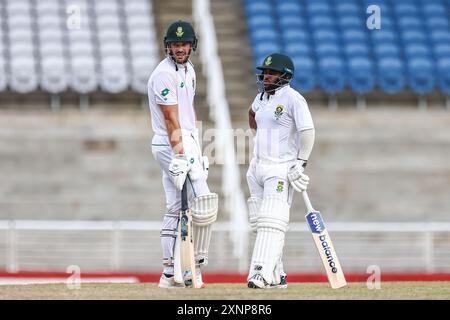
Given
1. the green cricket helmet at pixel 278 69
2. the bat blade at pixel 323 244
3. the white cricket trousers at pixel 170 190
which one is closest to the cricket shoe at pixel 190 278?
the white cricket trousers at pixel 170 190

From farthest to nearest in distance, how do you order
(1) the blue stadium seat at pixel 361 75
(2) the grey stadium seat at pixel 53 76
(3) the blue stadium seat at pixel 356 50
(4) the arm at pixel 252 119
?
1. (3) the blue stadium seat at pixel 356 50
2. (1) the blue stadium seat at pixel 361 75
3. (2) the grey stadium seat at pixel 53 76
4. (4) the arm at pixel 252 119

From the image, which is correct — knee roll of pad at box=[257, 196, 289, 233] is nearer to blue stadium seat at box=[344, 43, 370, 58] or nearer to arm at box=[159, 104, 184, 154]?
arm at box=[159, 104, 184, 154]

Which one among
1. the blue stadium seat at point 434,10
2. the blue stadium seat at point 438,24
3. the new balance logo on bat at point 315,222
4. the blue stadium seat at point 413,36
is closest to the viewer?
the new balance logo on bat at point 315,222

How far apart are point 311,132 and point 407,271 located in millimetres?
6967

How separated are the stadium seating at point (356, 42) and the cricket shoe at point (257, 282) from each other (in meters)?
10.6

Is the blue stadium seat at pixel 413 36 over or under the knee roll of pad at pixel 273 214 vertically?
over

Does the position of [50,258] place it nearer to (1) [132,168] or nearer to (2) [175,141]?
(1) [132,168]

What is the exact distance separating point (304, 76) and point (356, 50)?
4.75 feet

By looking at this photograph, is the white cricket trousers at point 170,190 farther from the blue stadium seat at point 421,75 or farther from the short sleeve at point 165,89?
the blue stadium seat at point 421,75

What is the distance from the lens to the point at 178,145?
1143 cm

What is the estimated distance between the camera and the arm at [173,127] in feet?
37.5

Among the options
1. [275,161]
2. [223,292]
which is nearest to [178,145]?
[275,161]

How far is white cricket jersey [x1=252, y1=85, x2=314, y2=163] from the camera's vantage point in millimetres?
11609
